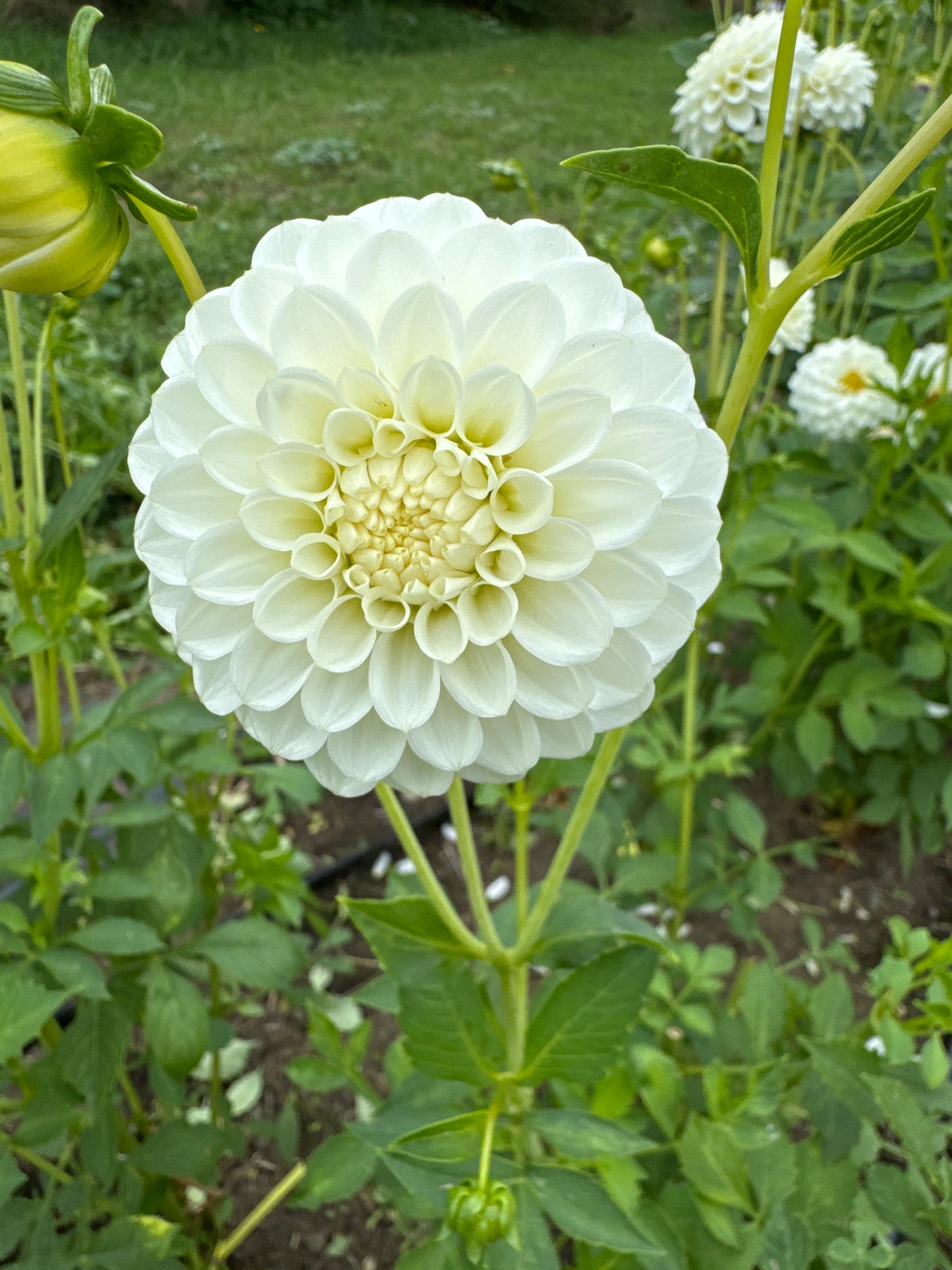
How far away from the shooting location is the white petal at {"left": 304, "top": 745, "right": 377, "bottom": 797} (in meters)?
0.48

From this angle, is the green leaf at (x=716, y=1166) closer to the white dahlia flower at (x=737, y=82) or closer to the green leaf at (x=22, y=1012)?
the green leaf at (x=22, y=1012)

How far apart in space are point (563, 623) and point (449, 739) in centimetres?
8

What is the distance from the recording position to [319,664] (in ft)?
1.54

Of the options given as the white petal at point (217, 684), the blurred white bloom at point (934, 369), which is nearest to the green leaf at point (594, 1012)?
the white petal at point (217, 684)

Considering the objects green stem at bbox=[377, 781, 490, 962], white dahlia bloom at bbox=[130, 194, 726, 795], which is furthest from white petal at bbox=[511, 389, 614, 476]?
green stem at bbox=[377, 781, 490, 962]

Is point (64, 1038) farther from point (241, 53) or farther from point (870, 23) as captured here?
point (241, 53)

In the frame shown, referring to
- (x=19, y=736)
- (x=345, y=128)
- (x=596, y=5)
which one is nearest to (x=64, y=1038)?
(x=19, y=736)

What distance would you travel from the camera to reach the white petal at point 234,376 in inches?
17.8

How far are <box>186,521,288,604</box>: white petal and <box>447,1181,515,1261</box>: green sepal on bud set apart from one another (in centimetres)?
38

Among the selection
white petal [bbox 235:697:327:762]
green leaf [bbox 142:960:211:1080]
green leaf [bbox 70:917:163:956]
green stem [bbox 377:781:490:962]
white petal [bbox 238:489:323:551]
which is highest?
white petal [bbox 238:489:323:551]

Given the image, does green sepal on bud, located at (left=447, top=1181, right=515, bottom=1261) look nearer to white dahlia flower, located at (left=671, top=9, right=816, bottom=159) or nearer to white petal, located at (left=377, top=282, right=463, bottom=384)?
white petal, located at (left=377, top=282, right=463, bottom=384)

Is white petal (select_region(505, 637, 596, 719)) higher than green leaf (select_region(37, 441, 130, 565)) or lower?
higher

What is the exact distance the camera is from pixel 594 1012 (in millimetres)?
668

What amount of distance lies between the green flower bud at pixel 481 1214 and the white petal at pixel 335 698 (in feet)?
1.00
